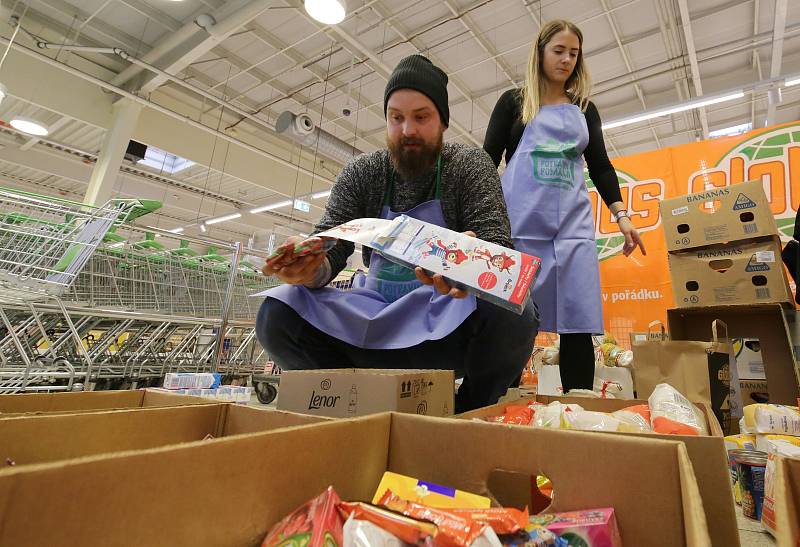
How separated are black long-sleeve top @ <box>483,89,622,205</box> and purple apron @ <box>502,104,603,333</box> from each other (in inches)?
4.0

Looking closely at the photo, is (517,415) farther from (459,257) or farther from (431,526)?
(431,526)

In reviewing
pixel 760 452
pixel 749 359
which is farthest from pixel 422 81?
pixel 749 359

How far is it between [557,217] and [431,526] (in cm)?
141

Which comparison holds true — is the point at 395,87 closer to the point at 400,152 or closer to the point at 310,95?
the point at 400,152

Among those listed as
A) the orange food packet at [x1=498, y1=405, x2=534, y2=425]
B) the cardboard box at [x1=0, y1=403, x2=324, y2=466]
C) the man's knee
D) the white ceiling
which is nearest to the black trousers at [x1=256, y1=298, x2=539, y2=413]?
the man's knee

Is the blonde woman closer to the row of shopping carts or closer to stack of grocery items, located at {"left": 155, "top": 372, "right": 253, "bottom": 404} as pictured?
stack of grocery items, located at {"left": 155, "top": 372, "right": 253, "bottom": 404}

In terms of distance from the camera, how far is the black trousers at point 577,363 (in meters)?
1.48

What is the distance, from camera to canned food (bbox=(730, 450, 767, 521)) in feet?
3.20

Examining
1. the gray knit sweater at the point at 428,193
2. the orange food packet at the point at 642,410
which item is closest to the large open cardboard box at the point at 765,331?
the orange food packet at the point at 642,410

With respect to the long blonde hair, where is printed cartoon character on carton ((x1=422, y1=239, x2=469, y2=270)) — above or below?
below

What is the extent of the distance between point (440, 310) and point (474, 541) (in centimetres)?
76

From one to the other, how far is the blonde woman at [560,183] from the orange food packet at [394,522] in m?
1.26

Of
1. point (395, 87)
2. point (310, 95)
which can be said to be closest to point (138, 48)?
point (310, 95)

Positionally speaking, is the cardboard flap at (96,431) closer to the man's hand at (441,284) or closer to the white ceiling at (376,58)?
the man's hand at (441,284)
